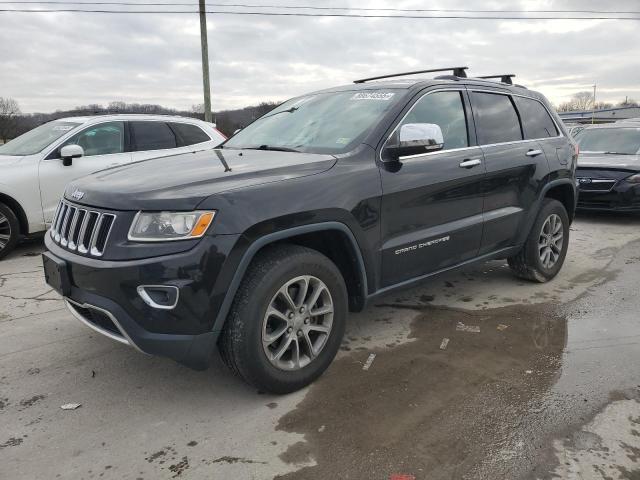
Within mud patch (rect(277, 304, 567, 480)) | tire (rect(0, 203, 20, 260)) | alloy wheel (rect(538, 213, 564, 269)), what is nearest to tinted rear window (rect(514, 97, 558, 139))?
alloy wheel (rect(538, 213, 564, 269))

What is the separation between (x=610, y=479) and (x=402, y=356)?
57.6 inches

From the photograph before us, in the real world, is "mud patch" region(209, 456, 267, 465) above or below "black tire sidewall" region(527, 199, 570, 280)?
below

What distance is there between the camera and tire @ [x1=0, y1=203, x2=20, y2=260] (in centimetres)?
610

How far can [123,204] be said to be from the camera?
2.61m

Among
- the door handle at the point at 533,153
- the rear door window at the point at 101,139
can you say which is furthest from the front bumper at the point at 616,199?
the rear door window at the point at 101,139

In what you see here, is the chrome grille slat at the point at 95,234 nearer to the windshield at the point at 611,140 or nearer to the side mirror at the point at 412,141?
the side mirror at the point at 412,141

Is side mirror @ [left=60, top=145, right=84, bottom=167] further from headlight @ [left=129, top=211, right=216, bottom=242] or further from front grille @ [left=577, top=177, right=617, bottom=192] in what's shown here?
front grille @ [left=577, top=177, right=617, bottom=192]

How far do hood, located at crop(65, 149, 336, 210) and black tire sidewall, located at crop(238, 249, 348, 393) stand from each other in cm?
50

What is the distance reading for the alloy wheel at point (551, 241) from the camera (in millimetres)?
4984

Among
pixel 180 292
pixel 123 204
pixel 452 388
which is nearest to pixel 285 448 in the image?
pixel 180 292

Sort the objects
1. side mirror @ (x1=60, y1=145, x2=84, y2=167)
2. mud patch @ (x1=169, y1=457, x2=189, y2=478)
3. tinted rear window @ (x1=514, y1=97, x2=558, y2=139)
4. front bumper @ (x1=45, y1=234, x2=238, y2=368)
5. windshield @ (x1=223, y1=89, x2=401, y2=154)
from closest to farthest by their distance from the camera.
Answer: mud patch @ (x1=169, y1=457, x2=189, y2=478) → front bumper @ (x1=45, y1=234, x2=238, y2=368) → windshield @ (x1=223, y1=89, x2=401, y2=154) → tinted rear window @ (x1=514, y1=97, x2=558, y2=139) → side mirror @ (x1=60, y1=145, x2=84, y2=167)

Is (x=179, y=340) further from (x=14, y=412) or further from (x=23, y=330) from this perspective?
(x=23, y=330)

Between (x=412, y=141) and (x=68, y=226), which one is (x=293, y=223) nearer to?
(x=412, y=141)

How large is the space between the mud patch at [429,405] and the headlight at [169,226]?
1.12m
